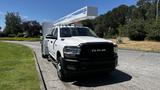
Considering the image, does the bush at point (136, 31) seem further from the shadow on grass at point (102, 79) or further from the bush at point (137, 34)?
the shadow on grass at point (102, 79)

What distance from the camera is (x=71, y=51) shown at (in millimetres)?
8594

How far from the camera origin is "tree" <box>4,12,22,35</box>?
3937 inches

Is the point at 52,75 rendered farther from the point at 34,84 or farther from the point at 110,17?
the point at 110,17

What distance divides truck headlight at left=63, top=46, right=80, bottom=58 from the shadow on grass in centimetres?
107

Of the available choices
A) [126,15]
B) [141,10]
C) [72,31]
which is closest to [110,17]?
[126,15]

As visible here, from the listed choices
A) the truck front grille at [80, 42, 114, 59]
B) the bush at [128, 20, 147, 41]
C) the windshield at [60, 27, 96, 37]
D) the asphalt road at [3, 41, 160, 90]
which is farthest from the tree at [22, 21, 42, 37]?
the truck front grille at [80, 42, 114, 59]

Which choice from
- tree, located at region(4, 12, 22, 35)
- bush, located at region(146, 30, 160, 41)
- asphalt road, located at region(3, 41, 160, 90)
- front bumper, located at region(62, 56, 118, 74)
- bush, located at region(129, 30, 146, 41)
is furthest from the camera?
tree, located at region(4, 12, 22, 35)

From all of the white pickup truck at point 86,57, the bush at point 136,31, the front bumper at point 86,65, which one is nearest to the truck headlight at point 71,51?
the white pickup truck at point 86,57

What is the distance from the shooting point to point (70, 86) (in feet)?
28.0

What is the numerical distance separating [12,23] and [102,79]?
99.5 meters

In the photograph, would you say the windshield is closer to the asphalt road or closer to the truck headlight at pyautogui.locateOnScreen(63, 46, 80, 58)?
the asphalt road

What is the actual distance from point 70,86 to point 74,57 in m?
0.98

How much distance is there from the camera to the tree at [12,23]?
100000 mm

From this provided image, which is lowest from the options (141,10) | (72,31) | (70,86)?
(70,86)
